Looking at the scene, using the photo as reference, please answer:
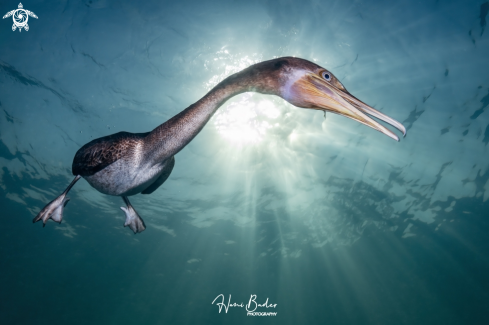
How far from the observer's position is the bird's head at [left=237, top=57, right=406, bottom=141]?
79.0 inches

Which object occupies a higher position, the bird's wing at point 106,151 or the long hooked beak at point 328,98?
the long hooked beak at point 328,98

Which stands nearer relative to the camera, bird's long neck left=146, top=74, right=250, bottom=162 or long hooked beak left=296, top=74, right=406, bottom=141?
long hooked beak left=296, top=74, right=406, bottom=141

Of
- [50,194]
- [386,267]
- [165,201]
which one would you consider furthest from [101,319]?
[386,267]

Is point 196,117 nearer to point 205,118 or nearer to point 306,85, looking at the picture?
point 205,118

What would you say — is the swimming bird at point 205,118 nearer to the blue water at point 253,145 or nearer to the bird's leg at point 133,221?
the bird's leg at point 133,221

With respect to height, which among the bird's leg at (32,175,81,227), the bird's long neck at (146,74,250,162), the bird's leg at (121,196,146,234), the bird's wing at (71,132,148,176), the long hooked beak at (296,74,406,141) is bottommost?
the bird's leg at (121,196,146,234)

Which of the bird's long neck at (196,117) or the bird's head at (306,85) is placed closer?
the bird's head at (306,85)

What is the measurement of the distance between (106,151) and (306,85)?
237cm

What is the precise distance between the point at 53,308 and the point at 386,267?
2211 inches

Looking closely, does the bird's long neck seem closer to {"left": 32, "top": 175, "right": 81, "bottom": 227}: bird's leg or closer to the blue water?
{"left": 32, "top": 175, "right": 81, "bottom": 227}: bird's leg

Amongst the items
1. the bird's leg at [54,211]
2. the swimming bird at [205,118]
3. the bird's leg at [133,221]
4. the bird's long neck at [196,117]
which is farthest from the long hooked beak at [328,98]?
the bird's leg at [133,221]

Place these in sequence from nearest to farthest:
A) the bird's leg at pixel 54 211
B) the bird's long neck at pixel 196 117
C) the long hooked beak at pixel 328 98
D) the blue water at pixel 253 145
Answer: the long hooked beak at pixel 328 98, the bird's long neck at pixel 196 117, the bird's leg at pixel 54 211, the blue water at pixel 253 145

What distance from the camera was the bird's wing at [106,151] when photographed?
2541mm

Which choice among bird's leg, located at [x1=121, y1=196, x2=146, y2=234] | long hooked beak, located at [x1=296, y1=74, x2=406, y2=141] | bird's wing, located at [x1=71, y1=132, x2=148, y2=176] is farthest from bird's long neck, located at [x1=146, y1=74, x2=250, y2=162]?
bird's leg, located at [x1=121, y1=196, x2=146, y2=234]
